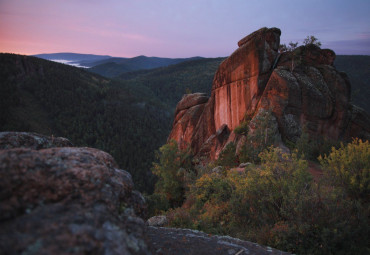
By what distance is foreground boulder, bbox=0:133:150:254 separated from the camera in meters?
1.69

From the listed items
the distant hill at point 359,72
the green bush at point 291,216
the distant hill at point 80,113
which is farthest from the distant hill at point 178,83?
the green bush at point 291,216

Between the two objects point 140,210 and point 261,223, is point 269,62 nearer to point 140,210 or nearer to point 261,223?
point 261,223

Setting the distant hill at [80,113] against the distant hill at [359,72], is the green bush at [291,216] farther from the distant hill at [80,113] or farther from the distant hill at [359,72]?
the distant hill at [359,72]

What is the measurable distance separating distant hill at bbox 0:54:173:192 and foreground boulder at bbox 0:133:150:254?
4829 cm

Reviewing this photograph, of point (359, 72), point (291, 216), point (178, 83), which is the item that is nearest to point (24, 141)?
point (291, 216)

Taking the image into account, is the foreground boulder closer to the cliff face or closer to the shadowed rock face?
the shadowed rock face

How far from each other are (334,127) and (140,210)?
19.8 meters

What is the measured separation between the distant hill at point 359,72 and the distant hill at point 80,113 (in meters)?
76.5

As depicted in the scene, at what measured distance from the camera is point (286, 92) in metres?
16.5

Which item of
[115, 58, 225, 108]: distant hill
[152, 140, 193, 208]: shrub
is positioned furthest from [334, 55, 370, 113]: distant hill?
[152, 140, 193, 208]: shrub

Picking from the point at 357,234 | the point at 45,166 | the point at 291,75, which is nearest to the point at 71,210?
the point at 45,166

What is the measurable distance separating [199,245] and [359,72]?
139 metres

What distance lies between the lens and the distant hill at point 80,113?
59.4m

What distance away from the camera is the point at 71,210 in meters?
→ 2.09
